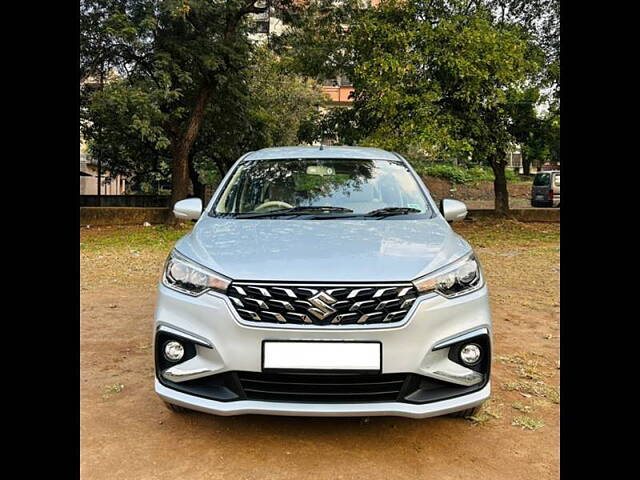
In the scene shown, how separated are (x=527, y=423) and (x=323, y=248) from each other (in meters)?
1.50

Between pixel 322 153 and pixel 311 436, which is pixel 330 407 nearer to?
pixel 311 436

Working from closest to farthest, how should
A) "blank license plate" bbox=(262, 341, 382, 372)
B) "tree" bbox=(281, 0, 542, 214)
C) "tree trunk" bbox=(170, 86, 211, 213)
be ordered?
"blank license plate" bbox=(262, 341, 382, 372) → "tree" bbox=(281, 0, 542, 214) → "tree trunk" bbox=(170, 86, 211, 213)

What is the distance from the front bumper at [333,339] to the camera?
218 cm

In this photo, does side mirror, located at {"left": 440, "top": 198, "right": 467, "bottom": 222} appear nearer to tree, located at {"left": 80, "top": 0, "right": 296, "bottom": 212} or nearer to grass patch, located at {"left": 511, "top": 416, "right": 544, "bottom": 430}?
grass patch, located at {"left": 511, "top": 416, "right": 544, "bottom": 430}

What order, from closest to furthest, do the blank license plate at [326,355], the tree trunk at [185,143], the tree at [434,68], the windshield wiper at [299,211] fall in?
1. the blank license plate at [326,355]
2. the windshield wiper at [299,211]
3. the tree at [434,68]
4. the tree trunk at [185,143]

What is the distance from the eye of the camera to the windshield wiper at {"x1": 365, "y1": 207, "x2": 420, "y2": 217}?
3186mm

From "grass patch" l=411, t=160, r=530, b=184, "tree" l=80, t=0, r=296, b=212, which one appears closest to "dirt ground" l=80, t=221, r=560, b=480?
"tree" l=80, t=0, r=296, b=212

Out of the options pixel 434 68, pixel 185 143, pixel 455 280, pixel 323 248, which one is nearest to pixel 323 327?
pixel 323 248

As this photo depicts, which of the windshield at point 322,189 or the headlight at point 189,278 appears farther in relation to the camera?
the windshield at point 322,189

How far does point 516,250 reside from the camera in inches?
400

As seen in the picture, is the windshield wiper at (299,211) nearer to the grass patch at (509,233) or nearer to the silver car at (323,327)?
the silver car at (323,327)

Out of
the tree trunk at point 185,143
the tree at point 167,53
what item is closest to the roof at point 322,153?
the tree at point 167,53

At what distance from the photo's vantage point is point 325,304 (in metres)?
2.18
